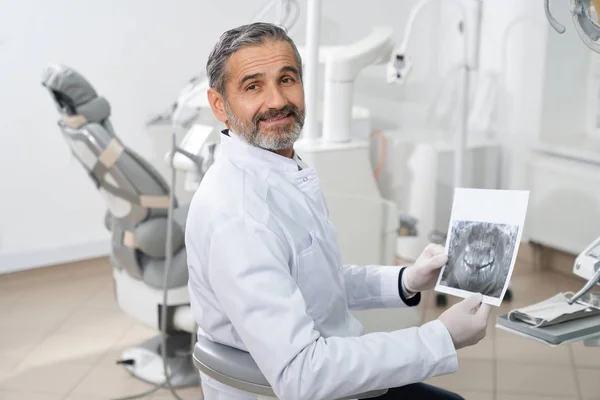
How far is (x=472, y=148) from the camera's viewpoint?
4.40 metres

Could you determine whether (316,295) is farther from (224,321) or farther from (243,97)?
(243,97)

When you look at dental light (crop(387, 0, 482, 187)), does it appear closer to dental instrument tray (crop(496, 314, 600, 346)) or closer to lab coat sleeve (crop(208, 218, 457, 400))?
dental instrument tray (crop(496, 314, 600, 346))

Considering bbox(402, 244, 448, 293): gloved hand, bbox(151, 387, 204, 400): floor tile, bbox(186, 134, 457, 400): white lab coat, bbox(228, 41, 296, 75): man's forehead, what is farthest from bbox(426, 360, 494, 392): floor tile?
bbox(228, 41, 296, 75): man's forehead

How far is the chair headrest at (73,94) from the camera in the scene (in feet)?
9.23

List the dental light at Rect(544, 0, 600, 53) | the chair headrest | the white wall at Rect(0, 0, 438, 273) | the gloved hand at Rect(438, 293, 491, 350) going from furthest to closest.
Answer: the white wall at Rect(0, 0, 438, 273) → the chair headrest → the dental light at Rect(544, 0, 600, 53) → the gloved hand at Rect(438, 293, 491, 350)

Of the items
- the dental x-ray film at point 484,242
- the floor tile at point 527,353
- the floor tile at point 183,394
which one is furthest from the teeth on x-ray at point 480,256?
the floor tile at point 527,353

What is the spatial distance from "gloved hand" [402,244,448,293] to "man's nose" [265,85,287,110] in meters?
0.46

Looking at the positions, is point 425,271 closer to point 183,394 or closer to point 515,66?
point 183,394

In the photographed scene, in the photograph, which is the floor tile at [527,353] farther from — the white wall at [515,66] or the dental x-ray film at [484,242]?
the dental x-ray film at [484,242]

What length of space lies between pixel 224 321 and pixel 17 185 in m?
3.02

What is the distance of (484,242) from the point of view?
162 centimetres

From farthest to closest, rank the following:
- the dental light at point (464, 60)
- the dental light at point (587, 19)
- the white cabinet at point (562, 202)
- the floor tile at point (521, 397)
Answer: the white cabinet at point (562, 202) → the dental light at point (464, 60) → the floor tile at point (521, 397) → the dental light at point (587, 19)

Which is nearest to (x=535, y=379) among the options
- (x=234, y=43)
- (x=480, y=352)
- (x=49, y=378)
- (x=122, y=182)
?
(x=480, y=352)

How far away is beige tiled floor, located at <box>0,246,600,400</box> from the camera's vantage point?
3.04 m
